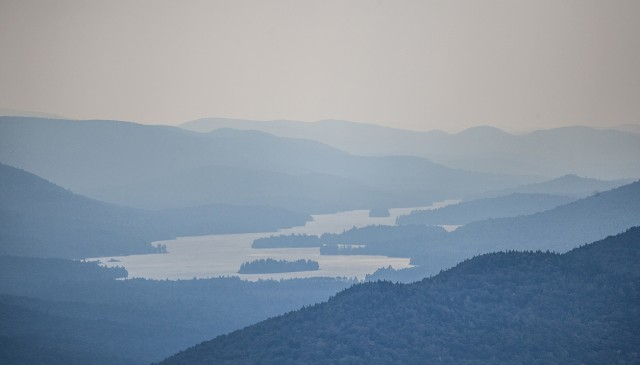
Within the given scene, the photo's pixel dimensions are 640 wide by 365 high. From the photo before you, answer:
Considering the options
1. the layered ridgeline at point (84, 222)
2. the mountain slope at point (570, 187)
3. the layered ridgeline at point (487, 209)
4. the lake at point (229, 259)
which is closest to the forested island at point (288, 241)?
the lake at point (229, 259)

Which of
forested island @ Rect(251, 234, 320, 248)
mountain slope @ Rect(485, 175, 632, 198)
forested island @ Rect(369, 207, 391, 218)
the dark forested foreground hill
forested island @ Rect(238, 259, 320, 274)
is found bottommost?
the dark forested foreground hill

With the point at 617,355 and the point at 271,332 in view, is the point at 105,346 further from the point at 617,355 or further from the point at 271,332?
the point at 617,355

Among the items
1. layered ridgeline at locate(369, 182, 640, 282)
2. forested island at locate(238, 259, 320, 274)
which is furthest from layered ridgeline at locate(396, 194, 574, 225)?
forested island at locate(238, 259, 320, 274)

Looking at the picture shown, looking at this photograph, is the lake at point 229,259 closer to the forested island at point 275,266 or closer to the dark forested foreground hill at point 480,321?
the forested island at point 275,266

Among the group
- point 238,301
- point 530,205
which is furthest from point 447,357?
point 530,205

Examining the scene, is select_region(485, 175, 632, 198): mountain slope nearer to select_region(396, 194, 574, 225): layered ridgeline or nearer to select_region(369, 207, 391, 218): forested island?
select_region(396, 194, 574, 225): layered ridgeline

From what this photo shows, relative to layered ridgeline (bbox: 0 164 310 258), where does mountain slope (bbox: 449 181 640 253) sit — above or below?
below
